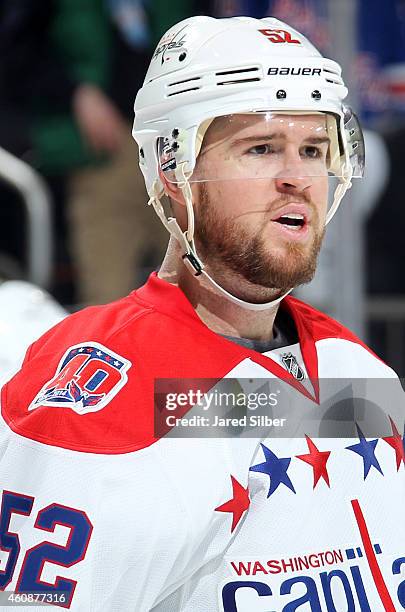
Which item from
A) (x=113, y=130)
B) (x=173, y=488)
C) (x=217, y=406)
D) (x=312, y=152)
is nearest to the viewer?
(x=173, y=488)

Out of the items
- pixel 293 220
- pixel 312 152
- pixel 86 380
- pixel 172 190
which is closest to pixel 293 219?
pixel 293 220

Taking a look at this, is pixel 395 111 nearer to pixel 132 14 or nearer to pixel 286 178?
pixel 132 14

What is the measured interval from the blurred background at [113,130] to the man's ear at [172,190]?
7.43 ft

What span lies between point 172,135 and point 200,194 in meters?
0.11

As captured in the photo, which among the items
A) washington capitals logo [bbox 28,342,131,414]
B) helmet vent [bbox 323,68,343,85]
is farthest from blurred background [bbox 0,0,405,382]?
washington capitals logo [bbox 28,342,131,414]

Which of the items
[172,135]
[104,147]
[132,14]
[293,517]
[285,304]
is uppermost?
[132,14]

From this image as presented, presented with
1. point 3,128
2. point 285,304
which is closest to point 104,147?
point 3,128

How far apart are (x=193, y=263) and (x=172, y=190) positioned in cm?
16

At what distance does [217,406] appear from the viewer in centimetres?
217

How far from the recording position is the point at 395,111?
5133mm

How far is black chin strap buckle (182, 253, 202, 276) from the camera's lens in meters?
2.25
